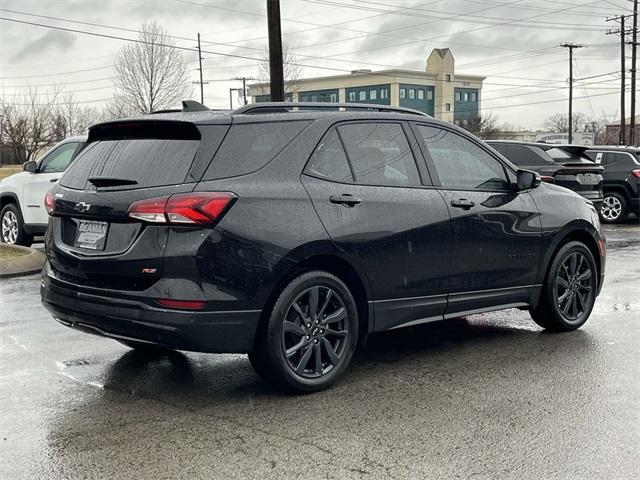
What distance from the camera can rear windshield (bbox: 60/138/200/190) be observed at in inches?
174

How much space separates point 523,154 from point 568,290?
9.50 m

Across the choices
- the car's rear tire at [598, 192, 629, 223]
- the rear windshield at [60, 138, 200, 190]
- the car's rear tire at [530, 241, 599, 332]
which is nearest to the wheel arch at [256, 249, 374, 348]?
the rear windshield at [60, 138, 200, 190]

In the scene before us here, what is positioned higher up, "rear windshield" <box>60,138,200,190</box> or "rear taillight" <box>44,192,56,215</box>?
"rear windshield" <box>60,138,200,190</box>

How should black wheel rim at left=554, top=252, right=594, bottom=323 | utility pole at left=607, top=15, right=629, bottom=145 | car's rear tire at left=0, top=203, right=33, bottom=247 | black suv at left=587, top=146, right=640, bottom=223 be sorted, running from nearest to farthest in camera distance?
black wheel rim at left=554, top=252, right=594, bottom=323, car's rear tire at left=0, top=203, right=33, bottom=247, black suv at left=587, top=146, right=640, bottom=223, utility pole at left=607, top=15, right=629, bottom=145

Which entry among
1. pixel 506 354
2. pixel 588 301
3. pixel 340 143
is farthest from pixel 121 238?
pixel 588 301

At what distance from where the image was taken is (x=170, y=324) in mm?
4227

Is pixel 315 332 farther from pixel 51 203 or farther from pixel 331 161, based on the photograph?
pixel 51 203

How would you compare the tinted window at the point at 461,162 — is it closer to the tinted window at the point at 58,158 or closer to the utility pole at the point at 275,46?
the tinted window at the point at 58,158

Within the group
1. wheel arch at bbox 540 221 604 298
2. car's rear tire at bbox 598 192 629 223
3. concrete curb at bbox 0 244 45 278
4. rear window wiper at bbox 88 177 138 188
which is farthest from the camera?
car's rear tire at bbox 598 192 629 223

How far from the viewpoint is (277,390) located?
473 centimetres

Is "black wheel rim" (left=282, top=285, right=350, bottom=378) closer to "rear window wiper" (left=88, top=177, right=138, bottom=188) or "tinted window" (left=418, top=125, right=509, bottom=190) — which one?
"rear window wiper" (left=88, top=177, right=138, bottom=188)

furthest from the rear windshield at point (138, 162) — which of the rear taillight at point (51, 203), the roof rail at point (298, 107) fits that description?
the roof rail at point (298, 107)

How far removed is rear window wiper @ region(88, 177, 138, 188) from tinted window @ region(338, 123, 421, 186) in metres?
1.45

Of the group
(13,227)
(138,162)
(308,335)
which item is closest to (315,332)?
(308,335)
